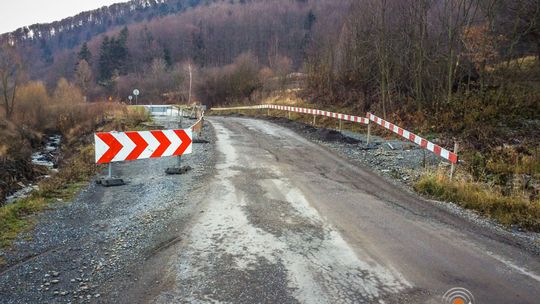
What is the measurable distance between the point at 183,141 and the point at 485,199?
24.0 feet

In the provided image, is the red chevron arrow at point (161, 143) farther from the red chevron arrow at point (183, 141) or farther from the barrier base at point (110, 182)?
the barrier base at point (110, 182)

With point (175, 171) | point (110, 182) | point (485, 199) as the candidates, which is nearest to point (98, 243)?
point (110, 182)

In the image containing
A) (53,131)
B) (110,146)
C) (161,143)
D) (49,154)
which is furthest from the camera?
(53,131)

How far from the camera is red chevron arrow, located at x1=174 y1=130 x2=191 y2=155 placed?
11.1 meters

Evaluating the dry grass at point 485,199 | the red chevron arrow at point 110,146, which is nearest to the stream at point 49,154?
the red chevron arrow at point 110,146

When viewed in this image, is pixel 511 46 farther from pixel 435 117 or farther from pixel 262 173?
pixel 262 173

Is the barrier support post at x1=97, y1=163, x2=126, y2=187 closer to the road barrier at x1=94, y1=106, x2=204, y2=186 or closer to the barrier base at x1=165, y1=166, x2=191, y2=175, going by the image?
the road barrier at x1=94, y1=106, x2=204, y2=186

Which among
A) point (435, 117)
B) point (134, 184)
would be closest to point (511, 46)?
point (435, 117)

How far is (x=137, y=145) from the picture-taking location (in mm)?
10227

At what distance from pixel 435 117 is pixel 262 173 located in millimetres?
10674

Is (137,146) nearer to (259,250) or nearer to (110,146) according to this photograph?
(110,146)

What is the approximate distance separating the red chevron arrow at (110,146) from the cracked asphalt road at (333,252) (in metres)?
2.39

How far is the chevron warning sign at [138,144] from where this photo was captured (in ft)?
31.6

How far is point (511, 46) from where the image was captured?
17969mm
